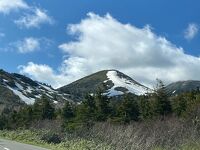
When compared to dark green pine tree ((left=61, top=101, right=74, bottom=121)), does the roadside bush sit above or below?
below

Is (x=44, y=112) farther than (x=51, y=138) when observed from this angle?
Yes

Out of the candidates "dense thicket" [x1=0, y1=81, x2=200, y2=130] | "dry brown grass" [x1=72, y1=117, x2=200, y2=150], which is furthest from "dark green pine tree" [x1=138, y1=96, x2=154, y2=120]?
"dry brown grass" [x1=72, y1=117, x2=200, y2=150]

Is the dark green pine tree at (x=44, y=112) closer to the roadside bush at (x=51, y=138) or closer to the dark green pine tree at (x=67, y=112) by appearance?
the dark green pine tree at (x=67, y=112)

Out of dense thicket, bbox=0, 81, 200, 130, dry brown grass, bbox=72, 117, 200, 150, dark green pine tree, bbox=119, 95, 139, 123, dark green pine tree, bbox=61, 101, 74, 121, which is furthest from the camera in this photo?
dark green pine tree, bbox=61, 101, 74, 121

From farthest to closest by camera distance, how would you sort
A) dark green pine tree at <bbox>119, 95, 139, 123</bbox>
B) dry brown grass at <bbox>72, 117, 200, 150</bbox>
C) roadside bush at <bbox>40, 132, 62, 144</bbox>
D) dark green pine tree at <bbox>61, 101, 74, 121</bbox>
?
dark green pine tree at <bbox>61, 101, 74, 121</bbox> < dark green pine tree at <bbox>119, 95, 139, 123</bbox> < roadside bush at <bbox>40, 132, 62, 144</bbox> < dry brown grass at <bbox>72, 117, 200, 150</bbox>

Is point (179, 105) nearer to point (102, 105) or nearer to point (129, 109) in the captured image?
point (129, 109)

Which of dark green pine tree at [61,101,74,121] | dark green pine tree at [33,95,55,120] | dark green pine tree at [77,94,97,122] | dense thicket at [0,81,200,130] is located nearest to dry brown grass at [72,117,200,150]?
dense thicket at [0,81,200,130]

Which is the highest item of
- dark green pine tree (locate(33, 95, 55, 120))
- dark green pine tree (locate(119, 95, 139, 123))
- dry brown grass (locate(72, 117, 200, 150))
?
dark green pine tree (locate(33, 95, 55, 120))

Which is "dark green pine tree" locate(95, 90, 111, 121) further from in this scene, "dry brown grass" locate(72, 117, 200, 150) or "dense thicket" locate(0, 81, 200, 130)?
"dry brown grass" locate(72, 117, 200, 150)

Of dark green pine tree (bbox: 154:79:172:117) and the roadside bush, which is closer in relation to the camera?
the roadside bush

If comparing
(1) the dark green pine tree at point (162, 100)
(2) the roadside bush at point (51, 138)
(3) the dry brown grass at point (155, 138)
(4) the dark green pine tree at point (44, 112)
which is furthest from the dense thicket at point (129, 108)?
(3) the dry brown grass at point (155, 138)

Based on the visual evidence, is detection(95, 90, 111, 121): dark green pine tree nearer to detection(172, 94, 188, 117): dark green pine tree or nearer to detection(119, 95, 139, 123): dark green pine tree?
detection(119, 95, 139, 123): dark green pine tree

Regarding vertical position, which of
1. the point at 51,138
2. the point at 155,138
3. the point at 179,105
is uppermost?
the point at 179,105

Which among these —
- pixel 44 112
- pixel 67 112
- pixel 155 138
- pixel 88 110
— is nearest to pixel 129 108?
pixel 88 110
